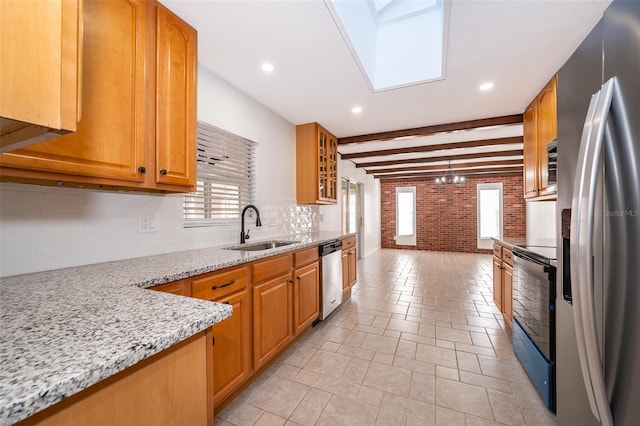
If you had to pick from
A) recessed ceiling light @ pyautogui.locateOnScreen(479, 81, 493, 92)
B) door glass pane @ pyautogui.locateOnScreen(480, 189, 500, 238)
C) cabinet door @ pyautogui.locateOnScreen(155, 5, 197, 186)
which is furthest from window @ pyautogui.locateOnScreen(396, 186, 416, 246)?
cabinet door @ pyautogui.locateOnScreen(155, 5, 197, 186)

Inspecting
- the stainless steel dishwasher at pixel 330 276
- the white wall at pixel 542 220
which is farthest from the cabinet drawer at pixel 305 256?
the white wall at pixel 542 220

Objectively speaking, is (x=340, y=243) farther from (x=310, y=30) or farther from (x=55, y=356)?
(x=55, y=356)

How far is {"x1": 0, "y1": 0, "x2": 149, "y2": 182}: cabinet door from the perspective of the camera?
1159 mm

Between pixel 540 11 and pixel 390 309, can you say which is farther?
pixel 390 309

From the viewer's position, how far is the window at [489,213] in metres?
7.85

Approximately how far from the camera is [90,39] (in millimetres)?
1225

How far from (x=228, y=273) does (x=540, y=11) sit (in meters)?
2.51

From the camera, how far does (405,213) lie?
8766mm

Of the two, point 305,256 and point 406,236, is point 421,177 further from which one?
point 305,256

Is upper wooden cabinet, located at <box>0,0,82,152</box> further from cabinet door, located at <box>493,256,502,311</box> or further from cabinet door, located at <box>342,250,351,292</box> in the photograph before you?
cabinet door, located at <box>493,256,502,311</box>

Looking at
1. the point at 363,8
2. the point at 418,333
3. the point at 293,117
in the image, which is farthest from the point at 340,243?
the point at 363,8

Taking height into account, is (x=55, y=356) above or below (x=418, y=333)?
above

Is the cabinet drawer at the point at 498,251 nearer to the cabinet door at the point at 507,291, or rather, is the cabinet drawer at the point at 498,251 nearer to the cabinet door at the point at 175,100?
the cabinet door at the point at 507,291

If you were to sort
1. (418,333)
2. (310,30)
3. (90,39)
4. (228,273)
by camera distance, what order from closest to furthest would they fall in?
1. (90,39)
2. (228,273)
3. (310,30)
4. (418,333)
